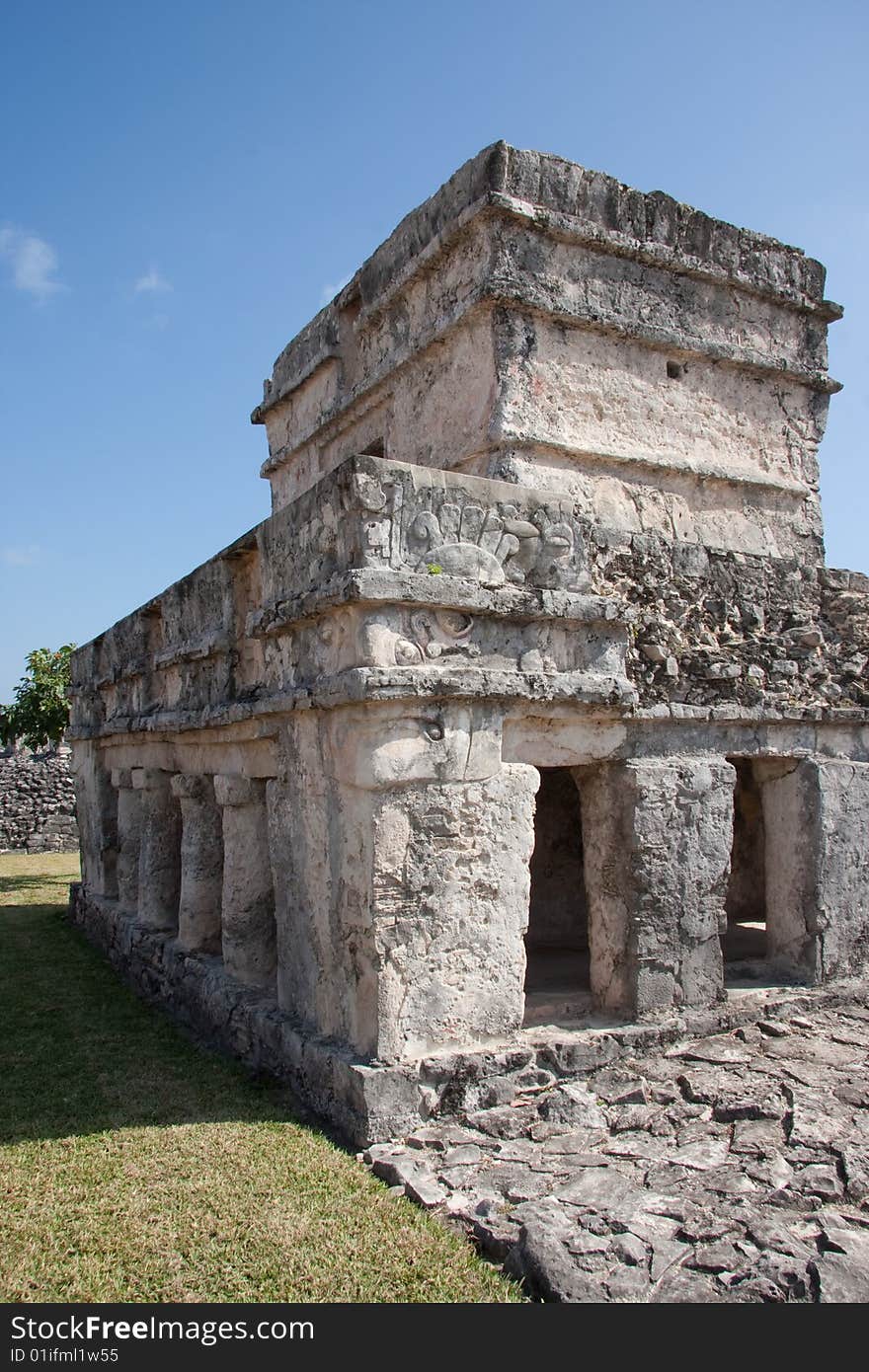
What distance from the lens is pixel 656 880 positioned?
17.7 feet

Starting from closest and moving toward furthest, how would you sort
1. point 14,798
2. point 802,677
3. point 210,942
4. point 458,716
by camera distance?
point 458,716 → point 802,677 → point 210,942 → point 14,798

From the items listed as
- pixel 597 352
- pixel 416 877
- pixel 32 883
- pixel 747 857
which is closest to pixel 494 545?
pixel 416 877

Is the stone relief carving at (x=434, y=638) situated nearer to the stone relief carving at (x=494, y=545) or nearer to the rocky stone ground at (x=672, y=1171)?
the stone relief carving at (x=494, y=545)

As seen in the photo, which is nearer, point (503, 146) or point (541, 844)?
point (503, 146)

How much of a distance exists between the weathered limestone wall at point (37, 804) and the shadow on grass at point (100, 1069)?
12.1 metres

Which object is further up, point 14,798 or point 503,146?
point 503,146

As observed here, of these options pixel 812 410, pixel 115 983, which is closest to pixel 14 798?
pixel 115 983

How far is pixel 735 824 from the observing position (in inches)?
340

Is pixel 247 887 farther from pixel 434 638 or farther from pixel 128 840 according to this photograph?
pixel 128 840

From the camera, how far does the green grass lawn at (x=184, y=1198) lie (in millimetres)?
3389

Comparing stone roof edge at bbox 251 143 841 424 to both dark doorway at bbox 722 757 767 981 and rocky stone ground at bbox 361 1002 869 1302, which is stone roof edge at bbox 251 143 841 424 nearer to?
dark doorway at bbox 722 757 767 981

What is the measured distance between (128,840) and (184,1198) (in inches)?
226
